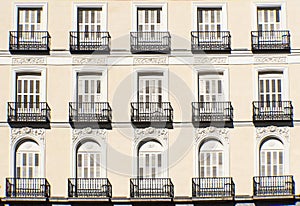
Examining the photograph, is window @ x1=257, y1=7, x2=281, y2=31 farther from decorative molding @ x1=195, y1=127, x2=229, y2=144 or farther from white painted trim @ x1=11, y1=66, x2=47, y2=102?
white painted trim @ x1=11, y1=66, x2=47, y2=102

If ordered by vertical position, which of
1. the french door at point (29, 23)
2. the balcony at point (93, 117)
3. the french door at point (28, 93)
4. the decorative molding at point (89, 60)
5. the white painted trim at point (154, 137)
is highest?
the french door at point (29, 23)

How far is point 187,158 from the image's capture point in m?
35.2

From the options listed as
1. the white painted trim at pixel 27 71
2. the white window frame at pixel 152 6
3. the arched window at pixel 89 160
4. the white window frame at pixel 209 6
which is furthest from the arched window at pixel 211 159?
the white painted trim at pixel 27 71

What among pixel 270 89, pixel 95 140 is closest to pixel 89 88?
pixel 95 140

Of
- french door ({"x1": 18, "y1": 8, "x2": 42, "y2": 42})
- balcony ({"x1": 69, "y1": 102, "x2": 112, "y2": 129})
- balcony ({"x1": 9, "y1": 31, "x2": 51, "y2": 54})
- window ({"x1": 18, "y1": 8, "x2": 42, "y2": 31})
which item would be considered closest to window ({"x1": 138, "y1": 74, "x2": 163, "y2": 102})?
balcony ({"x1": 69, "y1": 102, "x2": 112, "y2": 129})

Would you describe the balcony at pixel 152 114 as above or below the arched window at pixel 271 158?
above

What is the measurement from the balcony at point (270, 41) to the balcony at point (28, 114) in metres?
11.2

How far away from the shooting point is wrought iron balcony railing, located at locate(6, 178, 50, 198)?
34.6 meters

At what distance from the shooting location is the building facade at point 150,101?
34.9 metres

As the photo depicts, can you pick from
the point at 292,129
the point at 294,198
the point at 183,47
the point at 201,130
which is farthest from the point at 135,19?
the point at 294,198

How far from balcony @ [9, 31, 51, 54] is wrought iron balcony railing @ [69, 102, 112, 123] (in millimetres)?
3260

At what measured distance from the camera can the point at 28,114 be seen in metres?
35.4

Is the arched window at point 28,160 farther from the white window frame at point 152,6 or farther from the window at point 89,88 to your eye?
the white window frame at point 152,6

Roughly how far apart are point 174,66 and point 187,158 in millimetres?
4787
